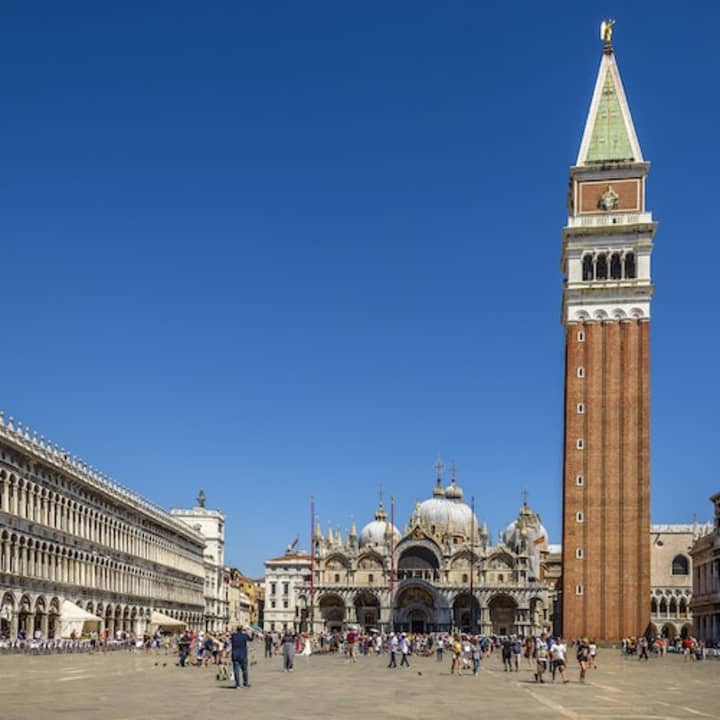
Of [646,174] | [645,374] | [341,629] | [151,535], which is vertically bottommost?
[341,629]

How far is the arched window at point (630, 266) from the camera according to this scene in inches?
3484

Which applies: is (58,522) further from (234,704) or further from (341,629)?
(341,629)

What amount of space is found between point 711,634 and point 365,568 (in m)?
40.6

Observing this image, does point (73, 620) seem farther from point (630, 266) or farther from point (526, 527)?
point (526, 527)

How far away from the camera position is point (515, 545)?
407 ft

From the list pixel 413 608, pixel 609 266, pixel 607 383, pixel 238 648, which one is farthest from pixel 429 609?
pixel 238 648

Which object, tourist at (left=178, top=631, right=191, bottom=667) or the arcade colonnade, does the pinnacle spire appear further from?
tourist at (left=178, top=631, right=191, bottom=667)

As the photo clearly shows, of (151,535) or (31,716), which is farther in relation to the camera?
(151,535)

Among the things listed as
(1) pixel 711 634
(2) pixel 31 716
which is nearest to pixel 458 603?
(1) pixel 711 634

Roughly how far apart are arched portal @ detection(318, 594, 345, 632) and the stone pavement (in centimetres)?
7897

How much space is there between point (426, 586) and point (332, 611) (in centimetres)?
1077

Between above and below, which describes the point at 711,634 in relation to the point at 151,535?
below

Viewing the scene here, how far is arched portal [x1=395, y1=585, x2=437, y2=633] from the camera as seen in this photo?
11994 cm

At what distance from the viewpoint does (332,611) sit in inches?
4806
